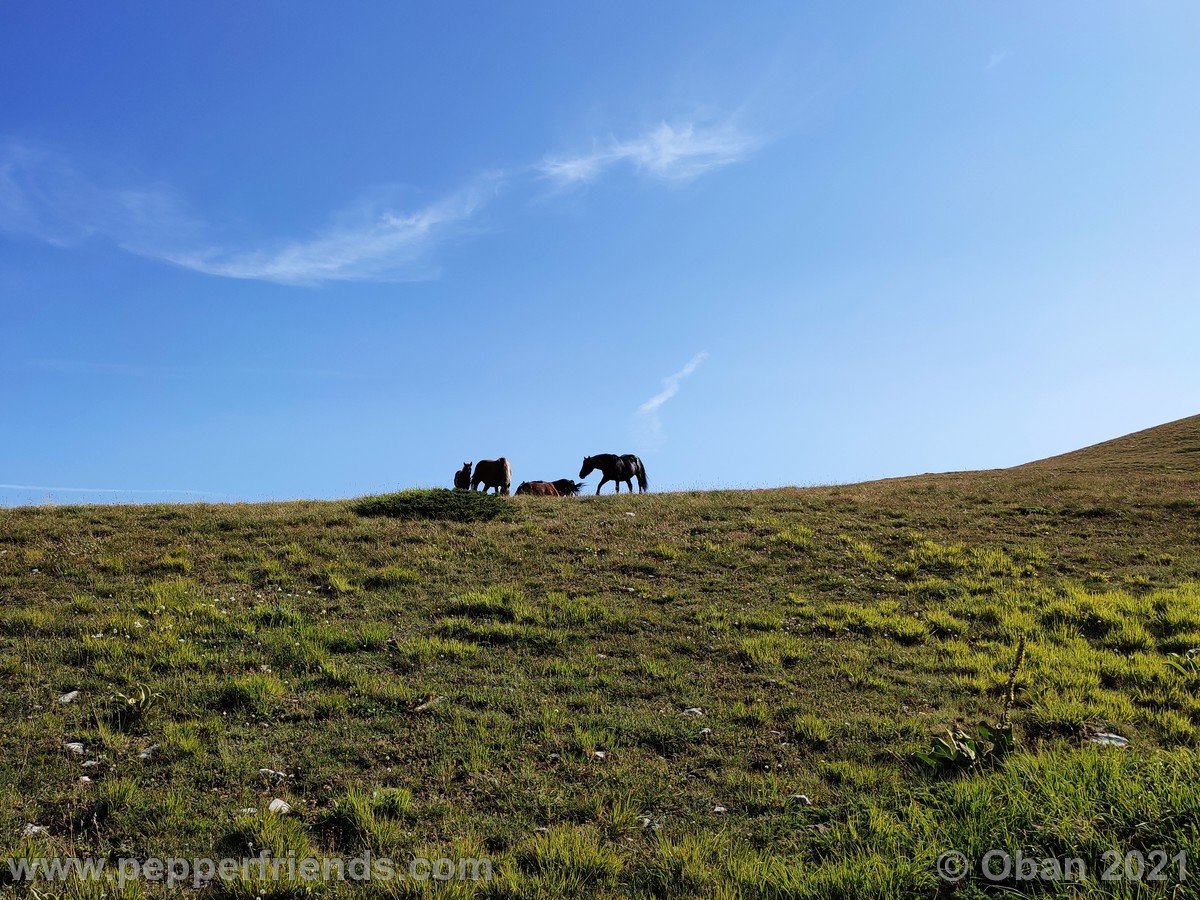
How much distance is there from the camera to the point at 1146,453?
143ft

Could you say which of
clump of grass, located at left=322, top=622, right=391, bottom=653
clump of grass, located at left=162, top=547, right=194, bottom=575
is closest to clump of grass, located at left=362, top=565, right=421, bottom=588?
clump of grass, located at left=322, top=622, right=391, bottom=653

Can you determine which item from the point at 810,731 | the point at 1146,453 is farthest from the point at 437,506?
the point at 1146,453

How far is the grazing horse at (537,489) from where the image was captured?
30.6 meters

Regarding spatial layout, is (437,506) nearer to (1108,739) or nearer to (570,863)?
(570,863)

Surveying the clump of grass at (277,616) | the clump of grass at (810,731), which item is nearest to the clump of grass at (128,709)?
the clump of grass at (277,616)

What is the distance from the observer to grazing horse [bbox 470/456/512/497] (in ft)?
100

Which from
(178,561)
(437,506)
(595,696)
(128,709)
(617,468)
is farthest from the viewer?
(617,468)

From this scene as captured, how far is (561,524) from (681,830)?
51.5 ft

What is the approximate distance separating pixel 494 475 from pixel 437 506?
25.2 ft

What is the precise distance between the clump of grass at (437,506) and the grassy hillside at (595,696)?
1.34 metres

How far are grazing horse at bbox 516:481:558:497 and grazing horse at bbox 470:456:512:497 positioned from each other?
32.0 inches

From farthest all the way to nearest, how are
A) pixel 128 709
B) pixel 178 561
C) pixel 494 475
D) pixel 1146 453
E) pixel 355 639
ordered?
pixel 1146 453
pixel 494 475
pixel 178 561
pixel 355 639
pixel 128 709

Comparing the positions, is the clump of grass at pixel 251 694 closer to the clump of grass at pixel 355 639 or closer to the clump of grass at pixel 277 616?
the clump of grass at pixel 355 639

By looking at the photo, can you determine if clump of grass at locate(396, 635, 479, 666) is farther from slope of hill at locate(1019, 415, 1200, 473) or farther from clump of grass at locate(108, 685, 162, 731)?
slope of hill at locate(1019, 415, 1200, 473)
